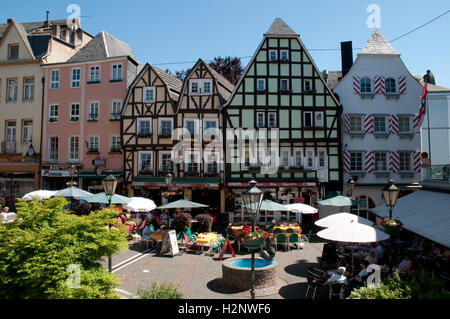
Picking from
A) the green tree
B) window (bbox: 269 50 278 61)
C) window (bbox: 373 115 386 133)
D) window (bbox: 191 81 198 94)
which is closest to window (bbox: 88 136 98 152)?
window (bbox: 191 81 198 94)

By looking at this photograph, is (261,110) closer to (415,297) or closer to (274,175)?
(274,175)

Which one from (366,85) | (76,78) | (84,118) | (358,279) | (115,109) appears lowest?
(358,279)

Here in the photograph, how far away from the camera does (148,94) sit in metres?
24.9

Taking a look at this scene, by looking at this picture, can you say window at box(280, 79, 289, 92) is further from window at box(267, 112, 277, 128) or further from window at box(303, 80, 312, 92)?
window at box(267, 112, 277, 128)

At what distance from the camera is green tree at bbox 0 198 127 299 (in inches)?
271

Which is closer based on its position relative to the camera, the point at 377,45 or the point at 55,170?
the point at 377,45

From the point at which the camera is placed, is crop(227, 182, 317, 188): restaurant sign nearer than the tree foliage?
Yes

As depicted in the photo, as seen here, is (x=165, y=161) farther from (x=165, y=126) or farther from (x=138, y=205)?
(x=138, y=205)

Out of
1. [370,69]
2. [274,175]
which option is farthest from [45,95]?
[370,69]

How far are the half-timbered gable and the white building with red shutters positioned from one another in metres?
12.0

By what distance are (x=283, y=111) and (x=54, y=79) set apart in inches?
703

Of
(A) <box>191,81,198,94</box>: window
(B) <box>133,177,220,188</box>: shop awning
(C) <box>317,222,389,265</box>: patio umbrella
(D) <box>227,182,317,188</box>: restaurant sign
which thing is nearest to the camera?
(C) <box>317,222,389,265</box>: patio umbrella

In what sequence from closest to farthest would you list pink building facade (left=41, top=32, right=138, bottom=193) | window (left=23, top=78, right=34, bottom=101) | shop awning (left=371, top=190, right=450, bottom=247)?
1. shop awning (left=371, top=190, right=450, bottom=247)
2. pink building facade (left=41, top=32, right=138, bottom=193)
3. window (left=23, top=78, right=34, bottom=101)

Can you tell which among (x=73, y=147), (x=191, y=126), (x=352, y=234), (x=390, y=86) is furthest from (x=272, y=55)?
(x=352, y=234)
